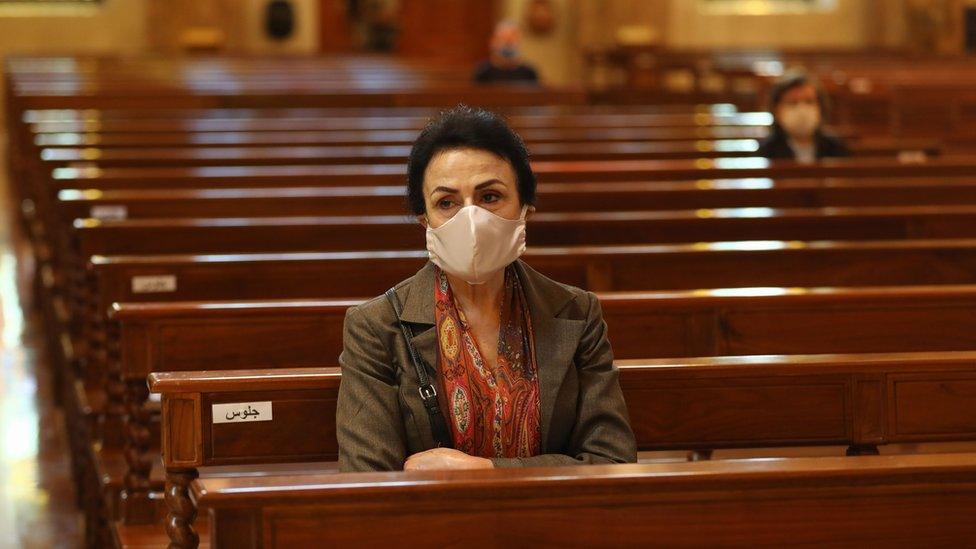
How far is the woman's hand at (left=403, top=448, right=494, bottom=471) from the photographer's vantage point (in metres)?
2.19

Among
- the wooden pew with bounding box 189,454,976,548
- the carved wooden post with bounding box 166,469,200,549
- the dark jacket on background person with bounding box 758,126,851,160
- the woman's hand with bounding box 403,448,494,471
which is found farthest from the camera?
the dark jacket on background person with bounding box 758,126,851,160

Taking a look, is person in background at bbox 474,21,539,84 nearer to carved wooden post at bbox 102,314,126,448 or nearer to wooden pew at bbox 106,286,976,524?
carved wooden post at bbox 102,314,126,448

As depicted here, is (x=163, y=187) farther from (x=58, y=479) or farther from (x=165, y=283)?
(x=165, y=283)

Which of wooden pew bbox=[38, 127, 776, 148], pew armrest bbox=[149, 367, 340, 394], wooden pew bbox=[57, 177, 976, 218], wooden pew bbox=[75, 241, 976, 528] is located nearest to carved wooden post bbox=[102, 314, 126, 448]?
wooden pew bbox=[75, 241, 976, 528]

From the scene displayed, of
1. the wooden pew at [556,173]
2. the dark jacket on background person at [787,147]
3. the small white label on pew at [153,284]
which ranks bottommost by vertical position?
the small white label on pew at [153,284]

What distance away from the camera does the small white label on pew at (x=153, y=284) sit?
3771mm

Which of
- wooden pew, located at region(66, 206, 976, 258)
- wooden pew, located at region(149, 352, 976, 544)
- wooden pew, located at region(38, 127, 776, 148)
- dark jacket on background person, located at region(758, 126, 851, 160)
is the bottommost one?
wooden pew, located at region(149, 352, 976, 544)

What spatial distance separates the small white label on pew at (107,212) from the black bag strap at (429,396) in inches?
101

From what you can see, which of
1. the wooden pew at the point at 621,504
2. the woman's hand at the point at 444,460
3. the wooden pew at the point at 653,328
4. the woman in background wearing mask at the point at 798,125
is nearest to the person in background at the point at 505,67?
the woman in background wearing mask at the point at 798,125

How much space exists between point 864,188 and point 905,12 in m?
12.2

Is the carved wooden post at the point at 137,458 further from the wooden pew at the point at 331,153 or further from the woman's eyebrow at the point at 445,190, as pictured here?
the wooden pew at the point at 331,153

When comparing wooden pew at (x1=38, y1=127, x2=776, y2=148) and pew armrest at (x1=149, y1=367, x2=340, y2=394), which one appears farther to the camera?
wooden pew at (x1=38, y1=127, x2=776, y2=148)

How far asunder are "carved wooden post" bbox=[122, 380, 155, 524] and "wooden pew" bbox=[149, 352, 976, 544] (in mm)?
707

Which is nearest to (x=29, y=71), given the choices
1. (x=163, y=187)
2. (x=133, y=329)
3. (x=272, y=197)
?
(x=163, y=187)
